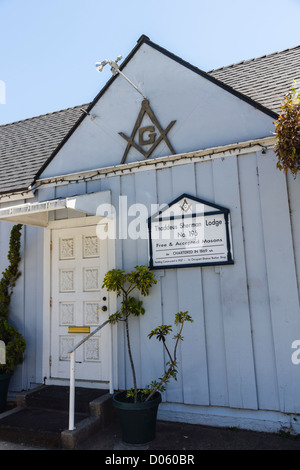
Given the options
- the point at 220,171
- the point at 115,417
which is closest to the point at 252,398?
the point at 115,417

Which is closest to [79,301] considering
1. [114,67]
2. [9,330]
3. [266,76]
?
[9,330]

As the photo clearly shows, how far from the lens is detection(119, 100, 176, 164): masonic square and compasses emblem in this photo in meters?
5.14

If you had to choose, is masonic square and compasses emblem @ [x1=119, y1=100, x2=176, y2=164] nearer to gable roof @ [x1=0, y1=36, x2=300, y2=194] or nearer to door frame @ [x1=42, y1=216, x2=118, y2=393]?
gable roof @ [x1=0, y1=36, x2=300, y2=194]

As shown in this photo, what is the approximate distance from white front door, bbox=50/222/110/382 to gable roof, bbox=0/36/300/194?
146 centimetres

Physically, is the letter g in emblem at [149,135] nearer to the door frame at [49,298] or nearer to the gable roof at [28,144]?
the door frame at [49,298]

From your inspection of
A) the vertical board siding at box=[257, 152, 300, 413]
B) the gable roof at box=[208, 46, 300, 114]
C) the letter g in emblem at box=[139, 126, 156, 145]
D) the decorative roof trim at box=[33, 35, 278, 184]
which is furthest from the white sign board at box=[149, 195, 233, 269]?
the gable roof at box=[208, 46, 300, 114]

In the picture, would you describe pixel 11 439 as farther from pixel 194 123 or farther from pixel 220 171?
pixel 194 123

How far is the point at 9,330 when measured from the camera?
18.1 feet

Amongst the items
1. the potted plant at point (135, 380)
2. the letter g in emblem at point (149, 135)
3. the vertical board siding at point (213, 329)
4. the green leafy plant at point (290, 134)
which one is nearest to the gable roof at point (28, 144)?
the letter g in emblem at point (149, 135)

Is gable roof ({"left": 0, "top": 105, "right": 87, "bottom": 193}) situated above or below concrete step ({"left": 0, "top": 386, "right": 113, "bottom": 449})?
above

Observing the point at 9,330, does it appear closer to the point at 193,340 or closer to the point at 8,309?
the point at 8,309

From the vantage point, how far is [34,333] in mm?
5738

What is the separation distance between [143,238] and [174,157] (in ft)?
4.13

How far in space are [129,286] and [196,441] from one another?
2.10 metres
